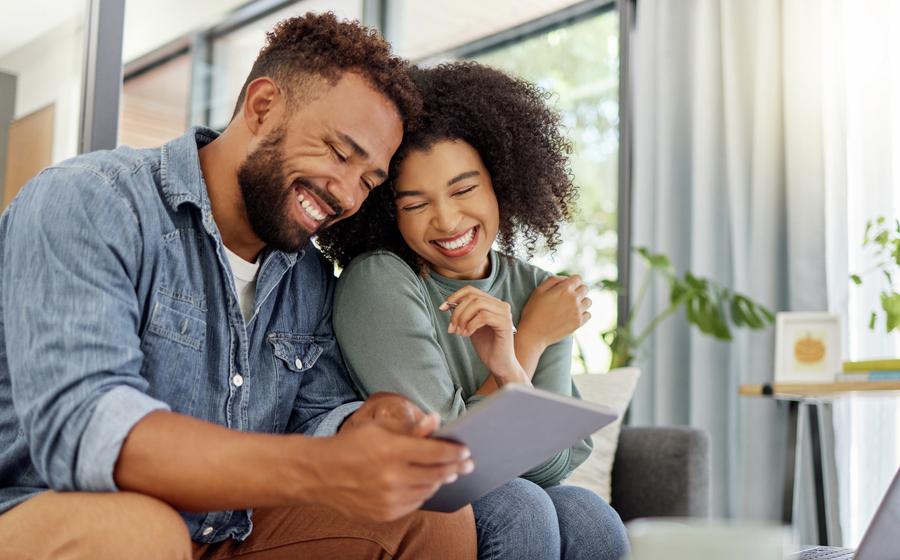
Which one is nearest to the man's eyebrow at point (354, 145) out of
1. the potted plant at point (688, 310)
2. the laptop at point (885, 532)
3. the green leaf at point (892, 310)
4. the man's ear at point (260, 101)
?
the man's ear at point (260, 101)

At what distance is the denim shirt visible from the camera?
3.16 feet

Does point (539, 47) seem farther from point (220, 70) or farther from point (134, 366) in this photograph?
point (134, 366)

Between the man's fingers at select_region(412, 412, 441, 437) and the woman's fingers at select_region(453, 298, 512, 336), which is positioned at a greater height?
the woman's fingers at select_region(453, 298, 512, 336)

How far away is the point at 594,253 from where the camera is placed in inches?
139

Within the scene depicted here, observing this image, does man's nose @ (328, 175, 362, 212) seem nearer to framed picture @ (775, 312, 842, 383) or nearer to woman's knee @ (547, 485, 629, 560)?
woman's knee @ (547, 485, 629, 560)

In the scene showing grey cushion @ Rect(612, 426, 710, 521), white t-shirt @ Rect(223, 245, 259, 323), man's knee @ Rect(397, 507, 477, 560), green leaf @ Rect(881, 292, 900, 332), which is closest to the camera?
man's knee @ Rect(397, 507, 477, 560)

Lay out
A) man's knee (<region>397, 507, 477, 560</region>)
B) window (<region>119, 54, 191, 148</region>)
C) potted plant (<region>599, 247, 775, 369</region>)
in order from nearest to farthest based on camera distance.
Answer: man's knee (<region>397, 507, 477, 560</region>) < window (<region>119, 54, 191, 148</region>) < potted plant (<region>599, 247, 775, 369</region>)

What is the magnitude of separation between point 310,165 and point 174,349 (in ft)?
1.08

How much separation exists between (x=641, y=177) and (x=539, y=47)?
2.32 feet

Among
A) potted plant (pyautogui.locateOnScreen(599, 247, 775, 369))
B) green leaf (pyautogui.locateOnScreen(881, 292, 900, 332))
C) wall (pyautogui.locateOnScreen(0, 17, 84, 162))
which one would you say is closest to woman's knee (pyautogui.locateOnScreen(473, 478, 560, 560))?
wall (pyautogui.locateOnScreen(0, 17, 84, 162))

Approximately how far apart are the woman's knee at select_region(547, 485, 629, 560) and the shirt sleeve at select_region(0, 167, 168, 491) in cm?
68

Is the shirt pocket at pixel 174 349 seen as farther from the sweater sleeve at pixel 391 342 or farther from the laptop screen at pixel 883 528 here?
the laptop screen at pixel 883 528

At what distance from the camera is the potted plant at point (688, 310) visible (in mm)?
2918

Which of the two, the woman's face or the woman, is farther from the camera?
the woman's face
